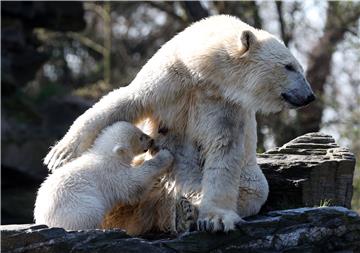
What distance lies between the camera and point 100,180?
6.75m

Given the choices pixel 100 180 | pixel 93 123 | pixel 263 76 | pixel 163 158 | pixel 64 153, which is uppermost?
pixel 263 76

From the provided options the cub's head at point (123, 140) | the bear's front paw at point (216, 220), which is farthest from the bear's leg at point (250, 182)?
the cub's head at point (123, 140)

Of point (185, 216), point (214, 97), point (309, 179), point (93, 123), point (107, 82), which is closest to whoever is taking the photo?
point (185, 216)

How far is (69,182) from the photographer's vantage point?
21.6 feet

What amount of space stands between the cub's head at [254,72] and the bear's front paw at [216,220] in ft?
3.00

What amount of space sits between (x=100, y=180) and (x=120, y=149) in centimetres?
34

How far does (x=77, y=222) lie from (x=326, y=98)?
1153 cm

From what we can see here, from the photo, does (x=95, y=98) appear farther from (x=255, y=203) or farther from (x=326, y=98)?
(x=255, y=203)

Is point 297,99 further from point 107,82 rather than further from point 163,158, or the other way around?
point 107,82

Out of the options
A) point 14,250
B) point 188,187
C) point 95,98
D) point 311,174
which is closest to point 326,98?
point 95,98

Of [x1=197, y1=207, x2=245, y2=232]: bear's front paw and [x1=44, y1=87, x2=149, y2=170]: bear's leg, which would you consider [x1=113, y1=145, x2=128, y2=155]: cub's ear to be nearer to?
[x1=44, y1=87, x2=149, y2=170]: bear's leg

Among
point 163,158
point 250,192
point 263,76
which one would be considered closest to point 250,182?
point 250,192

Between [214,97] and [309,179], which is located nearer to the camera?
[214,97]

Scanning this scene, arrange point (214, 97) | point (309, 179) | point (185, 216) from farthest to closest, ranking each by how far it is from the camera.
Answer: point (309, 179) → point (214, 97) → point (185, 216)
